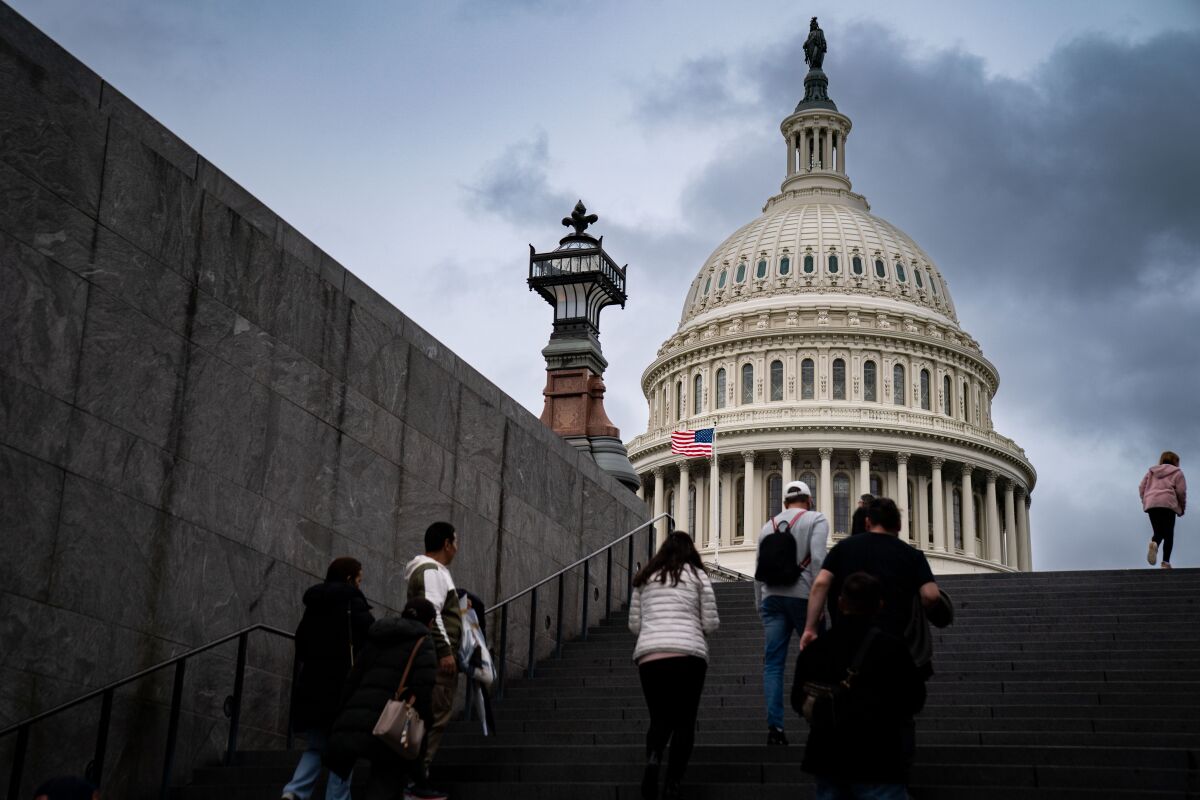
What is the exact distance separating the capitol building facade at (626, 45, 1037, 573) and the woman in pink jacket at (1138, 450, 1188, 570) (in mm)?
60070

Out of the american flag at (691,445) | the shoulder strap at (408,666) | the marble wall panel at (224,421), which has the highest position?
the american flag at (691,445)

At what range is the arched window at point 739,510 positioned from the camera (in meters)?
86.2

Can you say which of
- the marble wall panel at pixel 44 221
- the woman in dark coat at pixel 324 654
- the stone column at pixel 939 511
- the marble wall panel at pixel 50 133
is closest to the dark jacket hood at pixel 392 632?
the woman in dark coat at pixel 324 654

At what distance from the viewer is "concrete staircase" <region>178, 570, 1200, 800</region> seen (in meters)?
9.30

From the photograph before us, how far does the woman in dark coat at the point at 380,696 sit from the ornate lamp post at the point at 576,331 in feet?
58.4

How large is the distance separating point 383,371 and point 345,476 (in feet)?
4.16

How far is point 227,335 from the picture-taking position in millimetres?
11906

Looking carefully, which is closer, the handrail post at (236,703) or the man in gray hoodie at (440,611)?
the man in gray hoodie at (440,611)

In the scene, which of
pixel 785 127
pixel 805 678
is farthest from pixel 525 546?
pixel 785 127

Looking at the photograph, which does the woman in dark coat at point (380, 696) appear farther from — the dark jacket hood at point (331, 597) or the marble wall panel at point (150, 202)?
the marble wall panel at point (150, 202)

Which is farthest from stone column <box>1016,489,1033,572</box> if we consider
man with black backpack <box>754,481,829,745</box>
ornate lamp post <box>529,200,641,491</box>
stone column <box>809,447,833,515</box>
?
man with black backpack <box>754,481,829,745</box>

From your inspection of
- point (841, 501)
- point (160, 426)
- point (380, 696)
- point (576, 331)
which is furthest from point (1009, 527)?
point (380, 696)

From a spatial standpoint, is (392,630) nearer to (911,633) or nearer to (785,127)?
(911,633)

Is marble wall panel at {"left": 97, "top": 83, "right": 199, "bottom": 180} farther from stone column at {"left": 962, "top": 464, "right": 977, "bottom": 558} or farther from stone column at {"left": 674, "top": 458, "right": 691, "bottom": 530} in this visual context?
stone column at {"left": 962, "top": 464, "right": 977, "bottom": 558}
